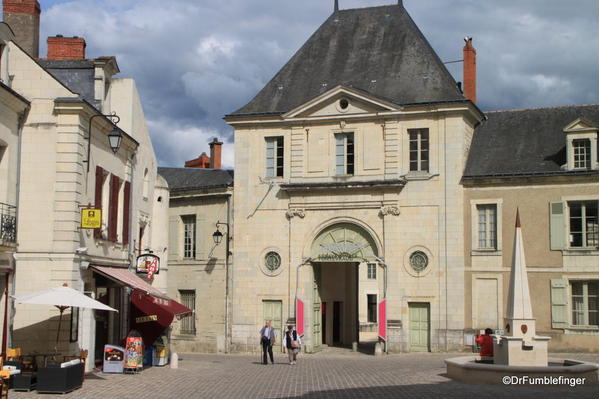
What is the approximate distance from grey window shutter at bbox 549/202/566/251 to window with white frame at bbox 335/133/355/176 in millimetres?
7307

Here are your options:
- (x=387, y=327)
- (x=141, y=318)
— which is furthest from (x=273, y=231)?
(x=141, y=318)

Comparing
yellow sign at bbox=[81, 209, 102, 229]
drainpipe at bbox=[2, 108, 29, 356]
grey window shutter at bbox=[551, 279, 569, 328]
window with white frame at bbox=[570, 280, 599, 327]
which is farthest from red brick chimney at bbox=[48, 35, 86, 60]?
window with white frame at bbox=[570, 280, 599, 327]

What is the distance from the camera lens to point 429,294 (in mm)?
28594

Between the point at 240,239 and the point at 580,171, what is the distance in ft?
40.9

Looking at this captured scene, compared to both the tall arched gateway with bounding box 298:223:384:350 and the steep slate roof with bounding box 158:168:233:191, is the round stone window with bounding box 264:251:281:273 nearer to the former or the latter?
the tall arched gateway with bounding box 298:223:384:350

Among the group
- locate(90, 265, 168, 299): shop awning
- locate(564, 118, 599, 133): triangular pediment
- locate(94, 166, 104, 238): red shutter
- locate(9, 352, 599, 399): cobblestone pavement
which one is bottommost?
locate(9, 352, 599, 399): cobblestone pavement

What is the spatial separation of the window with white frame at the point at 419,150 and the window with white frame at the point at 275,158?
499cm

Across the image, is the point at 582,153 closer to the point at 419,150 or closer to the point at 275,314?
the point at 419,150

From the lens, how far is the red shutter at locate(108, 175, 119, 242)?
874 inches

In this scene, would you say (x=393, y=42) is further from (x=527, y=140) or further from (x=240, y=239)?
(x=240, y=239)

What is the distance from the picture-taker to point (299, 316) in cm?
2988

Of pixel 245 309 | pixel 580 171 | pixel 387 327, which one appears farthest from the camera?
pixel 245 309

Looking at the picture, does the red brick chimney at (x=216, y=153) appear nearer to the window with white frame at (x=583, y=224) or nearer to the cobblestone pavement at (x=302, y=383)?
the cobblestone pavement at (x=302, y=383)

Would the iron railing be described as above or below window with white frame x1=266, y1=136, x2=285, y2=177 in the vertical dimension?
below
